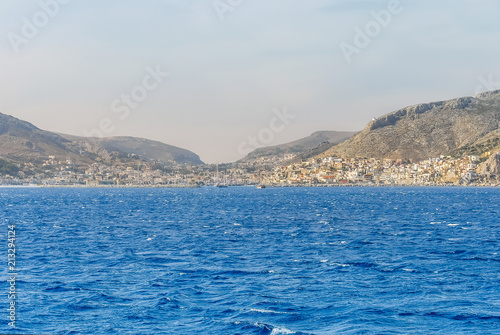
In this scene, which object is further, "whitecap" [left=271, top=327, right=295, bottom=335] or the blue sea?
the blue sea

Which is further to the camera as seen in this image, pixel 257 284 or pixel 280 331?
pixel 257 284

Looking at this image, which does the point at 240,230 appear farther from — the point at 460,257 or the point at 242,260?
the point at 460,257

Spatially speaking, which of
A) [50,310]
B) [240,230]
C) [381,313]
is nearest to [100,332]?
[50,310]

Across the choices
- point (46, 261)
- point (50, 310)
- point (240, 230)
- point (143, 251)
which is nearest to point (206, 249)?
point (143, 251)

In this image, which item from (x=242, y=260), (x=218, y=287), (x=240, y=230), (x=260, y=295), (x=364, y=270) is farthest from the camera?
(x=240, y=230)

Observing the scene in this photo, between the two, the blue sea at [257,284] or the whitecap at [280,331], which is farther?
the blue sea at [257,284]

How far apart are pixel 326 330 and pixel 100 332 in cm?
898

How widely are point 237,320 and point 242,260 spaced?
576 inches

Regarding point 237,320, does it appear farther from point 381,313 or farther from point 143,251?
point 143,251

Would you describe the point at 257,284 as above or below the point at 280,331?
above

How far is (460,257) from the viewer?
3919cm

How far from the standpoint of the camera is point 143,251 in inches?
1699

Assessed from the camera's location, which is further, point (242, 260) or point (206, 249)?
point (206, 249)

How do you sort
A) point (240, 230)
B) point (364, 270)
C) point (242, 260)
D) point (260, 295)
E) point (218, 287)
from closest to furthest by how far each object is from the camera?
point (260, 295)
point (218, 287)
point (364, 270)
point (242, 260)
point (240, 230)
